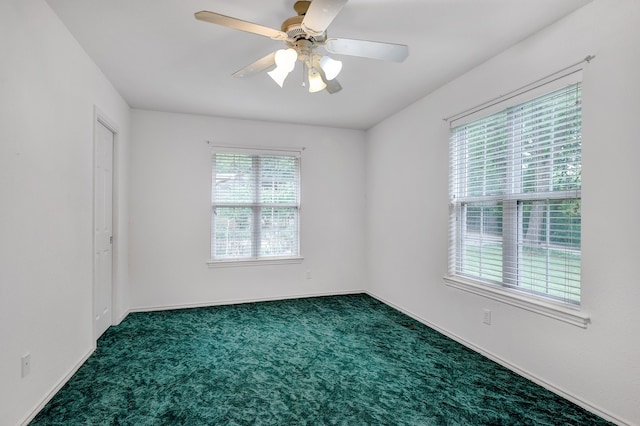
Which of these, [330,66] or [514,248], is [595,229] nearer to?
[514,248]

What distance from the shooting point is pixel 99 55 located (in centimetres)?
273

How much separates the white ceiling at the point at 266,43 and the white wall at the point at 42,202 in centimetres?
33

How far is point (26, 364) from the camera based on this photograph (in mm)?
1871

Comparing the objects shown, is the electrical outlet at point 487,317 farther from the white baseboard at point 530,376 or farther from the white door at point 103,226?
the white door at point 103,226

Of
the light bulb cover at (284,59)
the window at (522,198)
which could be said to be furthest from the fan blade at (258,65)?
the window at (522,198)

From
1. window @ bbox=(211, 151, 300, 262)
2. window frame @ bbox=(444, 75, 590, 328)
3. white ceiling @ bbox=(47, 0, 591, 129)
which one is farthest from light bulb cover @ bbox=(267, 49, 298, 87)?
window @ bbox=(211, 151, 300, 262)

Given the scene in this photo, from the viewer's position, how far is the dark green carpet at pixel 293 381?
2.01 m

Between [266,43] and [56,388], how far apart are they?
288 cm

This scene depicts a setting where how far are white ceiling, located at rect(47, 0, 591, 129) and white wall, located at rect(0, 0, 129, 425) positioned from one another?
331 mm

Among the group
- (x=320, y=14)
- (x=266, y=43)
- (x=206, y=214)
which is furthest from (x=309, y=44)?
(x=206, y=214)

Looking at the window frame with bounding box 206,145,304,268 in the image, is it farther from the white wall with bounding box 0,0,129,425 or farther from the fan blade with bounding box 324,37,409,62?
the fan blade with bounding box 324,37,409,62

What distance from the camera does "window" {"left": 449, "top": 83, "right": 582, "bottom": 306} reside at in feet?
7.23

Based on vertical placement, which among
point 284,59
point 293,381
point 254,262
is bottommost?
point 293,381

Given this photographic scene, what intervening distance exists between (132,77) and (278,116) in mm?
1774
